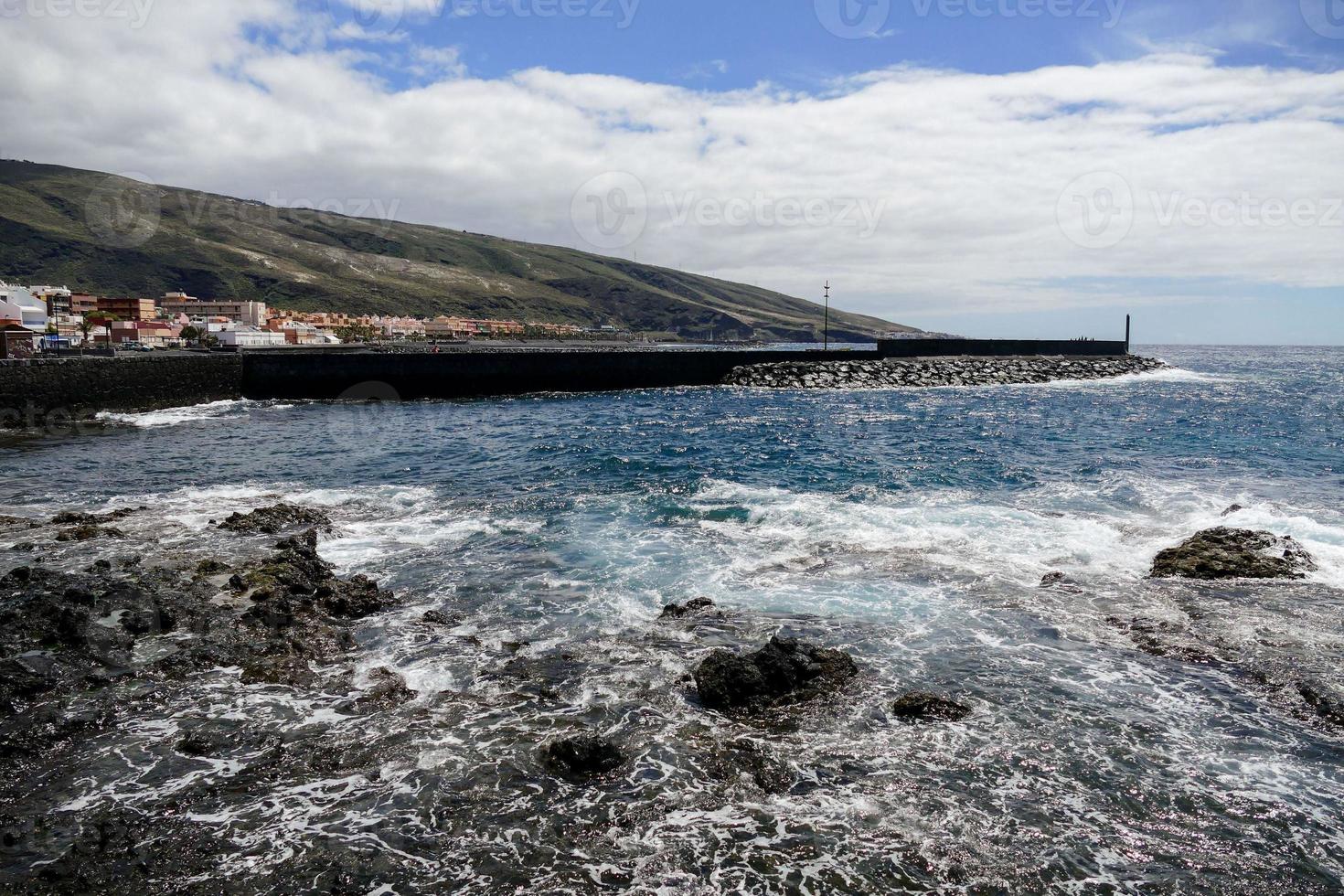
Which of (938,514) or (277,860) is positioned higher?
(938,514)

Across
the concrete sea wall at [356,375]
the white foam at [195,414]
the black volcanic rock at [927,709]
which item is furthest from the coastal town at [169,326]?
the black volcanic rock at [927,709]

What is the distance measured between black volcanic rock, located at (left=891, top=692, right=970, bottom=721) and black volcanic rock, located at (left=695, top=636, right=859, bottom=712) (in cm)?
110

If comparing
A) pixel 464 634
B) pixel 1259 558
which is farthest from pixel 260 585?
pixel 1259 558

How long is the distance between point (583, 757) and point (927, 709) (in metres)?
5.13

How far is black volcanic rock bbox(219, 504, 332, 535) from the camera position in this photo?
2027cm

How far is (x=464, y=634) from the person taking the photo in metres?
13.8

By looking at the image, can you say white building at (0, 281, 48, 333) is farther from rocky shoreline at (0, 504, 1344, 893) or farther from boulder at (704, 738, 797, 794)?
boulder at (704, 738, 797, 794)

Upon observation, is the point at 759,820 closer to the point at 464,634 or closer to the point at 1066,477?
the point at 464,634

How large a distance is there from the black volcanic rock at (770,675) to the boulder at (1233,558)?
386 inches

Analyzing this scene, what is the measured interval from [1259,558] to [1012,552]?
523 centimetres

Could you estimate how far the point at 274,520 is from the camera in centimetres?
2092

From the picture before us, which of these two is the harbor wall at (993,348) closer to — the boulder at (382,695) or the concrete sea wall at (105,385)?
the concrete sea wall at (105,385)

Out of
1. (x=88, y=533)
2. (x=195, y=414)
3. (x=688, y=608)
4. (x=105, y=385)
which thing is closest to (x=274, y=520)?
(x=88, y=533)

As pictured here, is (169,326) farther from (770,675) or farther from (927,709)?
(927,709)
